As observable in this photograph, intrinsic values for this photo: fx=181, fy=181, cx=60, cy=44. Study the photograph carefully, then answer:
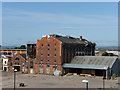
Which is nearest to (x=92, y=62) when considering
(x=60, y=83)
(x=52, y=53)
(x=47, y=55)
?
(x=52, y=53)

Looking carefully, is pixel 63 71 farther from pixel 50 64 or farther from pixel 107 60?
pixel 107 60

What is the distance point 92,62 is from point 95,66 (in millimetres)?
3677

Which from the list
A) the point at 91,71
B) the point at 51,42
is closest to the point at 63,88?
the point at 91,71

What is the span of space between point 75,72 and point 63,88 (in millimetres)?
24465

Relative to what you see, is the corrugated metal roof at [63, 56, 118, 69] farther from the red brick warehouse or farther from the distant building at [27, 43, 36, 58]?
the distant building at [27, 43, 36, 58]

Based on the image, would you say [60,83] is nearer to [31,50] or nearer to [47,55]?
[47,55]

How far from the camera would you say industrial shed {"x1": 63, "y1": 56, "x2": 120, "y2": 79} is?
200 ft

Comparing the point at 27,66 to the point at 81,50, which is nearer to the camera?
the point at 27,66

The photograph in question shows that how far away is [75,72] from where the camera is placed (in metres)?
69.1

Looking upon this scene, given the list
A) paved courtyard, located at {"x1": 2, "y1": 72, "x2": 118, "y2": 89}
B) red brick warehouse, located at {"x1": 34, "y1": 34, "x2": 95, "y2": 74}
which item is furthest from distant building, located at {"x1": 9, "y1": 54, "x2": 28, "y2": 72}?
paved courtyard, located at {"x1": 2, "y1": 72, "x2": 118, "y2": 89}

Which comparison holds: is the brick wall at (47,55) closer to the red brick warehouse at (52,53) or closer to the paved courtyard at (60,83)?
the red brick warehouse at (52,53)

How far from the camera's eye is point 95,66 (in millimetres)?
62875

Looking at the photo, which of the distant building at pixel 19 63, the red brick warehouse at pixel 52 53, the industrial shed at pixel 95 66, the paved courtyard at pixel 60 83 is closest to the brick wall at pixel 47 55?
the red brick warehouse at pixel 52 53

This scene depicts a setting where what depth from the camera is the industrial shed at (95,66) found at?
61.1 m
